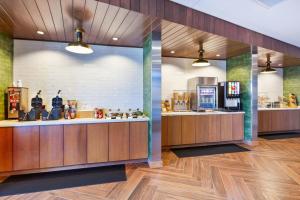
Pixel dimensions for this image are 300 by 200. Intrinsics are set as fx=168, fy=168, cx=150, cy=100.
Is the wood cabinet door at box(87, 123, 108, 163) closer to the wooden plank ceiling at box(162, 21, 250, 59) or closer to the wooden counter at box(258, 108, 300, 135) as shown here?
the wooden plank ceiling at box(162, 21, 250, 59)

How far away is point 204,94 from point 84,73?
9.85 ft

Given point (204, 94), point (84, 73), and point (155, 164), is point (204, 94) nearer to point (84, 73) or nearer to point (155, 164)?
point (155, 164)

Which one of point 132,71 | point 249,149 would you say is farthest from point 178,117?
point 249,149

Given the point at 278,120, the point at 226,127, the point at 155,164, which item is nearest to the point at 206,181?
the point at 155,164

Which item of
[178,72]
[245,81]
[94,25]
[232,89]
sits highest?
[94,25]

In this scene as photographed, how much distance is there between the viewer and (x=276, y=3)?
8.14ft

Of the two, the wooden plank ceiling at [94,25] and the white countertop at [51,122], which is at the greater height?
the wooden plank ceiling at [94,25]

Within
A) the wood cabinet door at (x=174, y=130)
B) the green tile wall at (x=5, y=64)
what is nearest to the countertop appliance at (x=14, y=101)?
the green tile wall at (x=5, y=64)

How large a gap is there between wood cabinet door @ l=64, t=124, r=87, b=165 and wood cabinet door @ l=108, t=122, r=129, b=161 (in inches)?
16.9

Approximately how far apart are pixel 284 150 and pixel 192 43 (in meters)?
3.25

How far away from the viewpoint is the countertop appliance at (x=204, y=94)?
4.36 meters

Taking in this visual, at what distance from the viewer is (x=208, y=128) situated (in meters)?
4.20

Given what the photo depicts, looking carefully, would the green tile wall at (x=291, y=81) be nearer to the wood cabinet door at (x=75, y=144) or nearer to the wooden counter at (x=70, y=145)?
the wooden counter at (x=70, y=145)

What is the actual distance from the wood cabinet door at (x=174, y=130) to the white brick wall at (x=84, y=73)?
2.79ft
